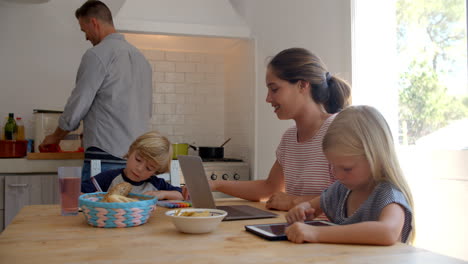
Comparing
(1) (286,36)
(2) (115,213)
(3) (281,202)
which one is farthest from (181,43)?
(2) (115,213)

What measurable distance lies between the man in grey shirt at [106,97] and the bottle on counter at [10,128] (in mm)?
1142

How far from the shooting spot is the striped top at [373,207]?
1.29 m

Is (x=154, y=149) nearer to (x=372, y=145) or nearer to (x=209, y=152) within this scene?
(x=372, y=145)

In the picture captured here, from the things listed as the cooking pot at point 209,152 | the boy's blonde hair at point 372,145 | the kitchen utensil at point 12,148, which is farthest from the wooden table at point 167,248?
the cooking pot at point 209,152

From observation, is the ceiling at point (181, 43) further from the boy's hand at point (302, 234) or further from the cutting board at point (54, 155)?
the boy's hand at point (302, 234)

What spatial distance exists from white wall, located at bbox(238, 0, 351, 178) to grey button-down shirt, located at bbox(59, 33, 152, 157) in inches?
44.1

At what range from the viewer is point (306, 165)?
6.31 feet

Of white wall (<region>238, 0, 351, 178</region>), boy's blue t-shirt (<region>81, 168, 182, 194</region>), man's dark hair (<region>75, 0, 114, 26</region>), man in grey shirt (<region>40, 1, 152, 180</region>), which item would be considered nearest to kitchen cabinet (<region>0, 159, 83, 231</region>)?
man in grey shirt (<region>40, 1, 152, 180</region>)

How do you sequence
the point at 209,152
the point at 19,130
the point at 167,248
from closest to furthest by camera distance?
1. the point at 167,248
2. the point at 19,130
3. the point at 209,152

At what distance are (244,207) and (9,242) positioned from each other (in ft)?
2.80

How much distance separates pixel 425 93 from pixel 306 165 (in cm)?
83

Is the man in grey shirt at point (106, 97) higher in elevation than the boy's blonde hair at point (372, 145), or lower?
higher

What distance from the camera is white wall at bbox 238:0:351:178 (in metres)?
2.81

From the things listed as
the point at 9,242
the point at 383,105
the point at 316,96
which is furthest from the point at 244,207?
the point at 383,105
